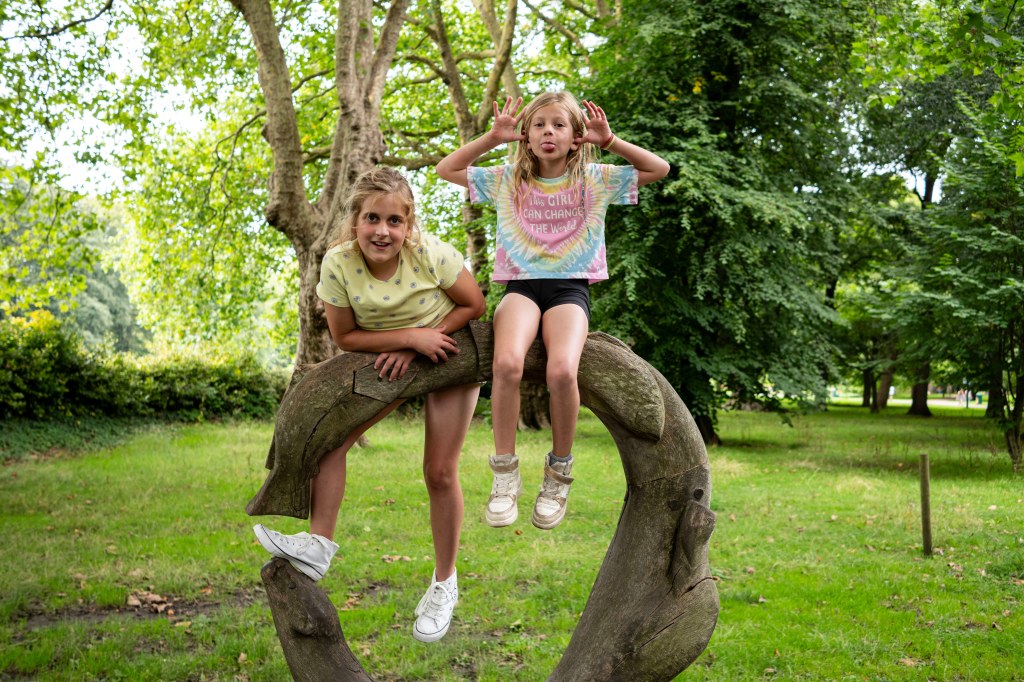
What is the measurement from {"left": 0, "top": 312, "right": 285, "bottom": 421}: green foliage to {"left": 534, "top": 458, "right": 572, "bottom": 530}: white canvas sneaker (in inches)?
537

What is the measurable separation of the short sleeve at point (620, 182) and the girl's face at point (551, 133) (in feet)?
0.68

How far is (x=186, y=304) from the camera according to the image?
18906 mm

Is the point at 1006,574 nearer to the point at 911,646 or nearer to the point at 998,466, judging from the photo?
the point at 911,646

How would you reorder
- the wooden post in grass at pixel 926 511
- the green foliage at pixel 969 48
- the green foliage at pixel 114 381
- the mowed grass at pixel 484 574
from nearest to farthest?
the mowed grass at pixel 484 574, the green foliage at pixel 969 48, the wooden post in grass at pixel 926 511, the green foliage at pixel 114 381

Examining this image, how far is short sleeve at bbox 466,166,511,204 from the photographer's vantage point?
3932 millimetres

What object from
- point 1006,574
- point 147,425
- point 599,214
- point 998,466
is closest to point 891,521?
point 1006,574

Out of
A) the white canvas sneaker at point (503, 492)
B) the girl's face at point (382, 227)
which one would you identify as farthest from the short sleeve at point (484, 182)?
the white canvas sneaker at point (503, 492)

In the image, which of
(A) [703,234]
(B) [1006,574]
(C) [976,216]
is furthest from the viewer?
(A) [703,234]

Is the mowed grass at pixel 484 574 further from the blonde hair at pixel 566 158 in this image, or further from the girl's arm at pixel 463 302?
the blonde hair at pixel 566 158

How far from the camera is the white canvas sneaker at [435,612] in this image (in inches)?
152

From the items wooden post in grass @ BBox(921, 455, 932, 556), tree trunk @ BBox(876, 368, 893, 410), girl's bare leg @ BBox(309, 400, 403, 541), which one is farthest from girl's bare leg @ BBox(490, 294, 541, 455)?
tree trunk @ BBox(876, 368, 893, 410)

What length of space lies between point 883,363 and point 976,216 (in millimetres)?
4185

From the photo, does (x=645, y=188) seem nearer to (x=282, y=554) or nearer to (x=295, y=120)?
(x=295, y=120)

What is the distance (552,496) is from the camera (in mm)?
3621
